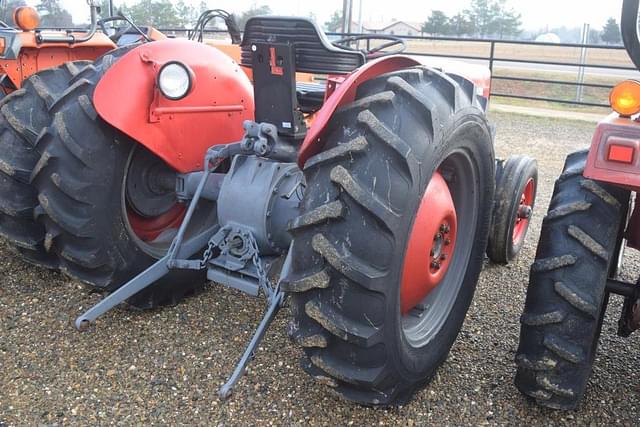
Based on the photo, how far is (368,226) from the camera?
203 centimetres

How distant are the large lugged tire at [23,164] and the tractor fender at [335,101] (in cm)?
173

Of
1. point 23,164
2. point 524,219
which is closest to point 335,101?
point 23,164

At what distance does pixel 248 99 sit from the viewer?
342 centimetres

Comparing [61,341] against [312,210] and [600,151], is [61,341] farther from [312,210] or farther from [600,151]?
[600,151]

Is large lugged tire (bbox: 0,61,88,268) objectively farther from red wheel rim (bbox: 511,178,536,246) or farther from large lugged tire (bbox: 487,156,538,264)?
red wheel rim (bbox: 511,178,536,246)

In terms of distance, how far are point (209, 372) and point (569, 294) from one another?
1.60 meters

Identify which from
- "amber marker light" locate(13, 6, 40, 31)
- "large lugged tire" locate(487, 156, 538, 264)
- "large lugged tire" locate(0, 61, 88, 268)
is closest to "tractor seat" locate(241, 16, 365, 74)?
"large lugged tire" locate(0, 61, 88, 268)

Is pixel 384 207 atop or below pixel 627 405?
atop

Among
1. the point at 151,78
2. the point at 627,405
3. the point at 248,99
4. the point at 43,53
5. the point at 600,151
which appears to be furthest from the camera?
the point at 43,53

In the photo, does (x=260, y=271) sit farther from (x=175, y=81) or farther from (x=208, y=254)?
(x=175, y=81)

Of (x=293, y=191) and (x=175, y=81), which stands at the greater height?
(x=175, y=81)

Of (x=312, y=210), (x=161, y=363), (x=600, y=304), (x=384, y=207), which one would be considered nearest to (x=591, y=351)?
(x=600, y=304)

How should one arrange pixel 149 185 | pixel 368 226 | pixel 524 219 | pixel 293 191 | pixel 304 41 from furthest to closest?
pixel 524 219
pixel 149 185
pixel 293 191
pixel 304 41
pixel 368 226

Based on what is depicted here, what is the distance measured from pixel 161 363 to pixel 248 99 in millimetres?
1461
